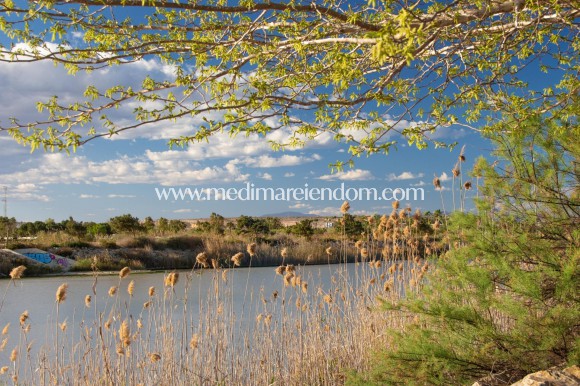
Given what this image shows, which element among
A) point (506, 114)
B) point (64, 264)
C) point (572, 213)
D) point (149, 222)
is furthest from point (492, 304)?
point (149, 222)

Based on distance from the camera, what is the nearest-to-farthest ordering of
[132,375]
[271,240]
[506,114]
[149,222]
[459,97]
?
1. [132,375]
2. [506,114]
3. [459,97]
4. [271,240]
5. [149,222]

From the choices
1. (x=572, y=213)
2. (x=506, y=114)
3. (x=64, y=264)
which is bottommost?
(x=64, y=264)

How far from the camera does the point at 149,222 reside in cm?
2491

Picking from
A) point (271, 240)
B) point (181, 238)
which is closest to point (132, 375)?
point (181, 238)

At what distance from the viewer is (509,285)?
9.08 ft

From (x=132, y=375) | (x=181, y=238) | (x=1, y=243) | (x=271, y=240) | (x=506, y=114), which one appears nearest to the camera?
(x=132, y=375)

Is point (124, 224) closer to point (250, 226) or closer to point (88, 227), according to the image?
point (88, 227)

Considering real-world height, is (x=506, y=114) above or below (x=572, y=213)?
above

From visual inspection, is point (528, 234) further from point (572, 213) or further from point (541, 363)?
point (541, 363)

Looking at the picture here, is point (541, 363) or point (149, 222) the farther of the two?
point (149, 222)

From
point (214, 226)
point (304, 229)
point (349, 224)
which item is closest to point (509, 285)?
point (349, 224)

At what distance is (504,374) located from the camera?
2668 mm

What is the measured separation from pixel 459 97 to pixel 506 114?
0.60m

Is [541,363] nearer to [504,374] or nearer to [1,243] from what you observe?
[504,374]
